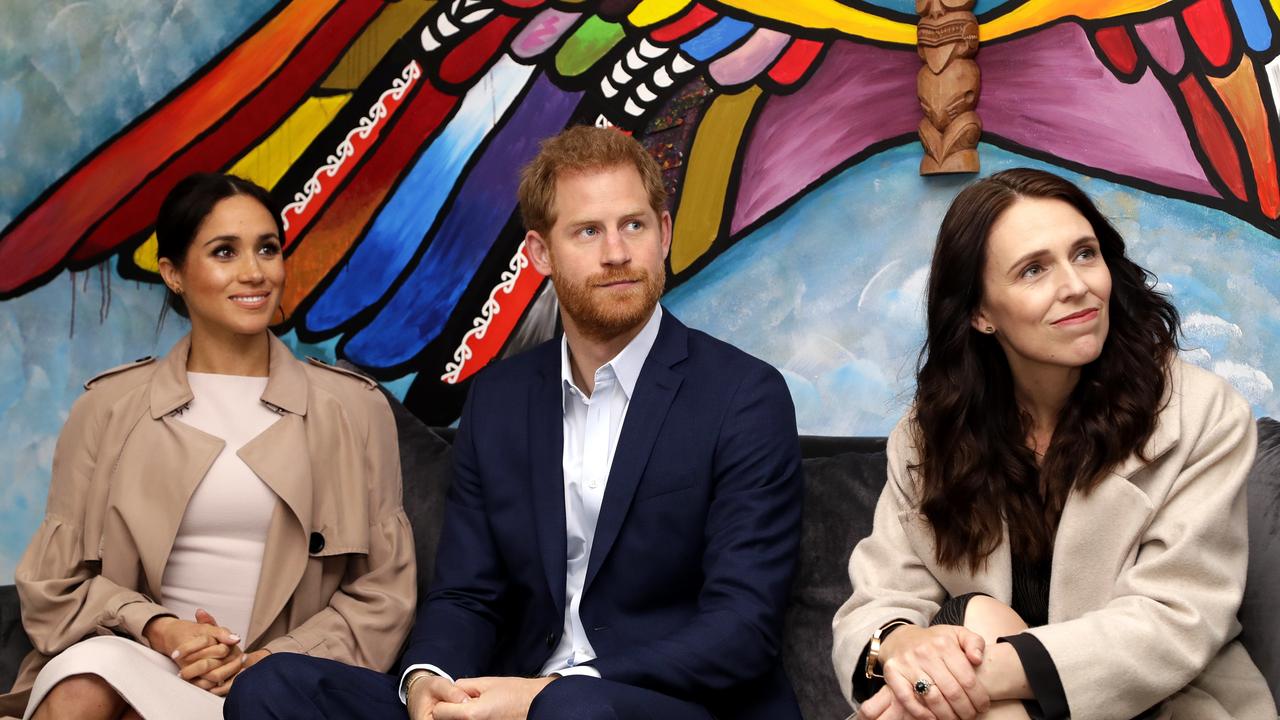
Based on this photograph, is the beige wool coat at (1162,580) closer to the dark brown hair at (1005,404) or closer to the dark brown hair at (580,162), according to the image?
the dark brown hair at (1005,404)

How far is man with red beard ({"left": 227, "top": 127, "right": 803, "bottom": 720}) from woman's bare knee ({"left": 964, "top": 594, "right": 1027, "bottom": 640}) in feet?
1.30

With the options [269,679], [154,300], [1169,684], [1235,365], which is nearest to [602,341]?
[269,679]

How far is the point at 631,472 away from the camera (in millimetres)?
2430

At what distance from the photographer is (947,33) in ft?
9.64

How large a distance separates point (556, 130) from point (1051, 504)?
5.94 feet

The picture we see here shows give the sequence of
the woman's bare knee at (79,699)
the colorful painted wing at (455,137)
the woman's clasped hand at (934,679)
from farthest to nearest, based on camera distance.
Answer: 1. the colorful painted wing at (455,137)
2. the woman's bare knee at (79,699)
3. the woman's clasped hand at (934,679)

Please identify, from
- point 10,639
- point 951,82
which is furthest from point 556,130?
point 10,639

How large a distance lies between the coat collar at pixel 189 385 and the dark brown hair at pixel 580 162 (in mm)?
677

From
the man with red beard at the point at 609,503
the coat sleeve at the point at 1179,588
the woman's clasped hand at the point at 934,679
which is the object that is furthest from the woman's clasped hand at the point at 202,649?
the coat sleeve at the point at 1179,588

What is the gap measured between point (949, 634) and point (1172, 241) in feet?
4.25

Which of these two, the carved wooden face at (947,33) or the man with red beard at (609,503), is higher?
the carved wooden face at (947,33)

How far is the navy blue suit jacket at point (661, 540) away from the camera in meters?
2.31

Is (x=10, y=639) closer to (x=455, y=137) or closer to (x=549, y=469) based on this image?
(x=549, y=469)

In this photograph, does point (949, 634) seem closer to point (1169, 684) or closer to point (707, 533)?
point (1169, 684)
